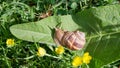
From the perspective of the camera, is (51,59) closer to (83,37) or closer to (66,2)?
(83,37)

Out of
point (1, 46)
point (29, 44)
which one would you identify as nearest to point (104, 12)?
point (29, 44)

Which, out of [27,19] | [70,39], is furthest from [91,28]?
[27,19]

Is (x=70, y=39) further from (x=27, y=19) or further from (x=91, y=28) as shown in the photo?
(x=27, y=19)
